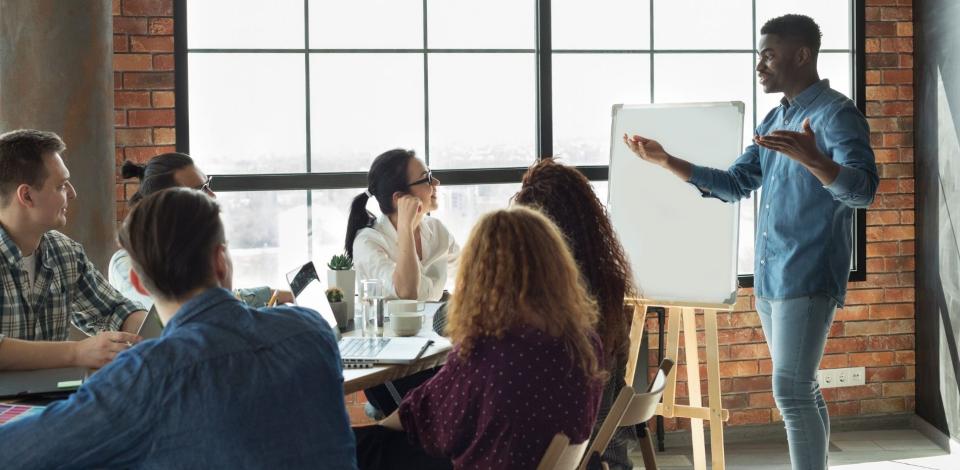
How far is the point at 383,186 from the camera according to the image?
3719mm

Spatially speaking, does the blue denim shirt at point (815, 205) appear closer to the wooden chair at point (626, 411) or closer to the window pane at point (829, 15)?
the wooden chair at point (626, 411)

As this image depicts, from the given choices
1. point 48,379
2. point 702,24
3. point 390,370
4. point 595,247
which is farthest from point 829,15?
point 48,379

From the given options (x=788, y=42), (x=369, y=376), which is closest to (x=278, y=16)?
(x=788, y=42)

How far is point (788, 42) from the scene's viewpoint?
3246 millimetres

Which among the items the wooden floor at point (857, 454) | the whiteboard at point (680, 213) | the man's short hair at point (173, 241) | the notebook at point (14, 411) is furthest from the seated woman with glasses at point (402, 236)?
the man's short hair at point (173, 241)

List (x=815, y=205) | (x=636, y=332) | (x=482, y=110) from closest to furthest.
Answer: (x=815, y=205) → (x=636, y=332) → (x=482, y=110)

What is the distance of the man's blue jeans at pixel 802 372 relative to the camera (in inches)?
123

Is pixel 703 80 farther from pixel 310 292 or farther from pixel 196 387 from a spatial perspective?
pixel 196 387

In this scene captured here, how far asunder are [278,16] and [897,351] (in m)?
3.12

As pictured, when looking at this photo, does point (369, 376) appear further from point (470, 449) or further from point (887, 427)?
point (887, 427)

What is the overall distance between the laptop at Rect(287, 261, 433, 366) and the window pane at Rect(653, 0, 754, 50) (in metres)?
2.40

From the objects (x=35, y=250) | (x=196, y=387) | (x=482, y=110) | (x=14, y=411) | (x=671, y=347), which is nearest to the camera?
(x=196, y=387)

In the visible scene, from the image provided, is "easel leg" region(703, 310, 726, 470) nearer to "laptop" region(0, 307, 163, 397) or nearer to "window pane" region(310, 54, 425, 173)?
"window pane" region(310, 54, 425, 173)

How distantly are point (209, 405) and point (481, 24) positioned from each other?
3.31m
